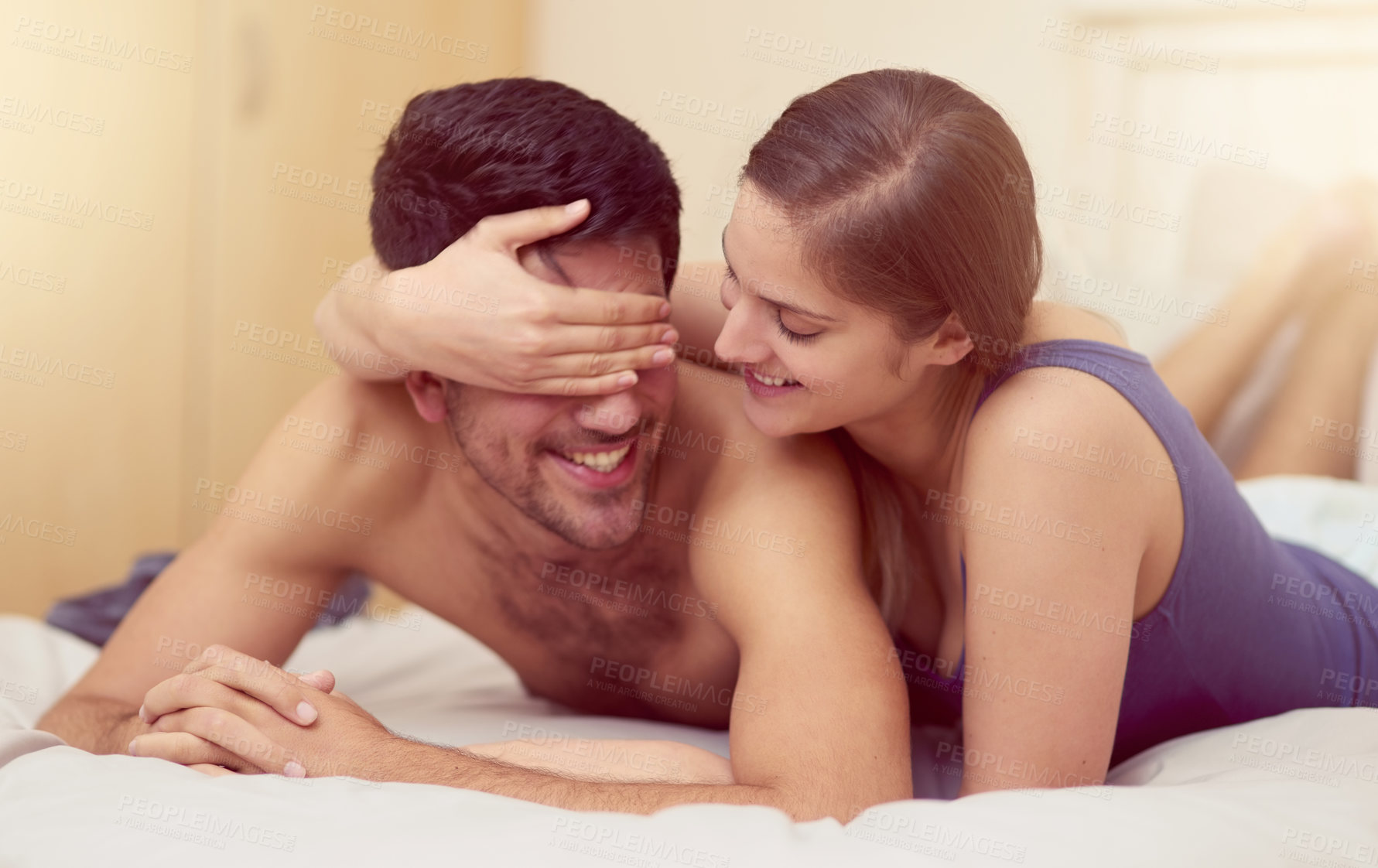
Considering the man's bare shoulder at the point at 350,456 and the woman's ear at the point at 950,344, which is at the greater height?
the woman's ear at the point at 950,344

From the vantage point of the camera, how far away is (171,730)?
1.11m

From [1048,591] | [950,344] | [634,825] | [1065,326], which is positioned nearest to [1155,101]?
[1065,326]

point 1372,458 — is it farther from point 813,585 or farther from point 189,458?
point 189,458

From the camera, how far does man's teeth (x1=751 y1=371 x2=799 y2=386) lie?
1.13m

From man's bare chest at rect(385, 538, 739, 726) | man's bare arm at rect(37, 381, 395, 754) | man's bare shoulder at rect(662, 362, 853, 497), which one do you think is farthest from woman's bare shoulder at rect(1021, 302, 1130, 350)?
man's bare arm at rect(37, 381, 395, 754)

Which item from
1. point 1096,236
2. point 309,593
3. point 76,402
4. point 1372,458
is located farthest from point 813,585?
point 76,402

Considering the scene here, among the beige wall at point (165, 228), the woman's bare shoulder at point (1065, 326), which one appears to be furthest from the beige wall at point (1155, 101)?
the woman's bare shoulder at point (1065, 326)

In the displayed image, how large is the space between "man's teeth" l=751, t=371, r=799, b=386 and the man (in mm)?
152

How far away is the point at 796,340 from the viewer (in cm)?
110

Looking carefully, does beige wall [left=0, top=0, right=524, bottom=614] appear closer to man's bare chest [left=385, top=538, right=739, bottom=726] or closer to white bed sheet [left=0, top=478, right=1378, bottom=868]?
man's bare chest [left=385, top=538, right=739, bottom=726]

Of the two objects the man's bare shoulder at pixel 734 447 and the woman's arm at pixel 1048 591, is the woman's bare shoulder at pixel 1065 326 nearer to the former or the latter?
the woman's arm at pixel 1048 591

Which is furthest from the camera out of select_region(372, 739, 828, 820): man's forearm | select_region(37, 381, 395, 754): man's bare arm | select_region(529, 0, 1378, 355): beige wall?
select_region(529, 0, 1378, 355): beige wall

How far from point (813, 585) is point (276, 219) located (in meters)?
2.33

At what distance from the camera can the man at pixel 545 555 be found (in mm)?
1064
